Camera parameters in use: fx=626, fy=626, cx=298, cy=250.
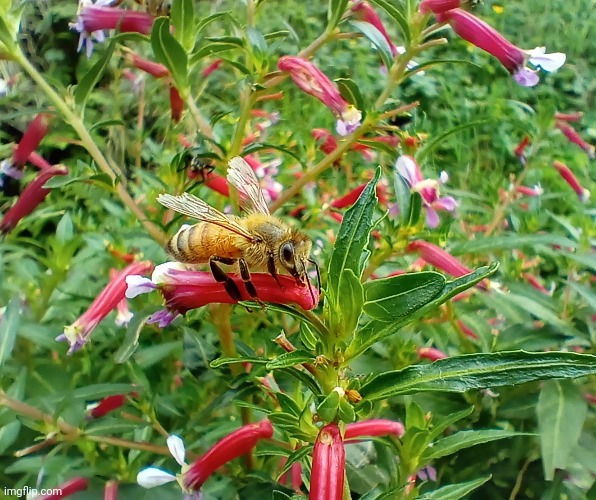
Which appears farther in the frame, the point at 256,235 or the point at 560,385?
the point at 560,385

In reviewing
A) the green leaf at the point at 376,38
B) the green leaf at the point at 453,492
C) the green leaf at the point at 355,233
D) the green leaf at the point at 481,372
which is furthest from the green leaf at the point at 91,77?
the green leaf at the point at 453,492

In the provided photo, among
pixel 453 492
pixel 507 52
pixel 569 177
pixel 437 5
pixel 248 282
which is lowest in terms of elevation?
pixel 569 177

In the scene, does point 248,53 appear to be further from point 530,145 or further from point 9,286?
point 530,145

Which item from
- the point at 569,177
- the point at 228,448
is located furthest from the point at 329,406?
the point at 569,177

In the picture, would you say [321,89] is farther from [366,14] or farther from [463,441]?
[463,441]

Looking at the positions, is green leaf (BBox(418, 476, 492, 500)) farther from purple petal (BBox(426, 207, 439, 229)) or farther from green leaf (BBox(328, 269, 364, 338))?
purple petal (BBox(426, 207, 439, 229))

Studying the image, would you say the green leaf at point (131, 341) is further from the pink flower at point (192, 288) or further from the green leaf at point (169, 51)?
the green leaf at point (169, 51)

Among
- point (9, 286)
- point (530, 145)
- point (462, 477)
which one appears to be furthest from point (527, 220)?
point (9, 286)
